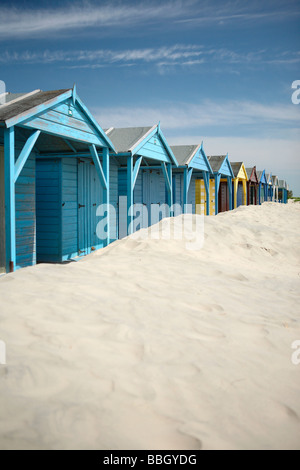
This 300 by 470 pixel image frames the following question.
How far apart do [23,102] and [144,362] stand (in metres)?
5.63

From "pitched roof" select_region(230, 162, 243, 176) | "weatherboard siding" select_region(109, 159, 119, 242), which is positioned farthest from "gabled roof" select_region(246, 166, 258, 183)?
"weatherboard siding" select_region(109, 159, 119, 242)

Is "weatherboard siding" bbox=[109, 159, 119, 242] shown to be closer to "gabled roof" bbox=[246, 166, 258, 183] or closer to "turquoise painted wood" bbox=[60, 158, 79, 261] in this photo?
"turquoise painted wood" bbox=[60, 158, 79, 261]

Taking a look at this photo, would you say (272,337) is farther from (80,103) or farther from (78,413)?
(80,103)

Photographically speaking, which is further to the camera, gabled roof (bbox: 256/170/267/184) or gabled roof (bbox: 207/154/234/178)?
gabled roof (bbox: 256/170/267/184)

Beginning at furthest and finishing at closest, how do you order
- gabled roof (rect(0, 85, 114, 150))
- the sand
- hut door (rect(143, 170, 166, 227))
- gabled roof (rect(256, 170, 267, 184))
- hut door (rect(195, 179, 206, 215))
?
gabled roof (rect(256, 170, 267, 184))
hut door (rect(195, 179, 206, 215))
hut door (rect(143, 170, 166, 227))
gabled roof (rect(0, 85, 114, 150))
the sand

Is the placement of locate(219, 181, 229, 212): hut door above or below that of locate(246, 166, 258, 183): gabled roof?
below

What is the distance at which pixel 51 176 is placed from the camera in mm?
9328

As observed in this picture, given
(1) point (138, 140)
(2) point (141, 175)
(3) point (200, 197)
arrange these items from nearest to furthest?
(1) point (138, 140) → (2) point (141, 175) → (3) point (200, 197)

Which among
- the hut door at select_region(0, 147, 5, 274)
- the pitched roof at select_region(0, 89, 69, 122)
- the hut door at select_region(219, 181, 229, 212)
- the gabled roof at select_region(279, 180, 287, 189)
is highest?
the gabled roof at select_region(279, 180, 287, 189)

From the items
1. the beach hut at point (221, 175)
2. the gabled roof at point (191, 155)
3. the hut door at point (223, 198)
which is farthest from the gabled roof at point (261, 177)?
the gabled roof at point (191, 155)

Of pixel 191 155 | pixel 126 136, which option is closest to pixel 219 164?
pixel 191 155

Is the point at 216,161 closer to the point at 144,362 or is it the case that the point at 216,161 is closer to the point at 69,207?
the point at 69,207

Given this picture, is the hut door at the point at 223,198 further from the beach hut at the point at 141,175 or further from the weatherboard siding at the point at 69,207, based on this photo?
the weatherboard siding at the point at 69,207

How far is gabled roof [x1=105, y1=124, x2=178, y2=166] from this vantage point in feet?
33.0
